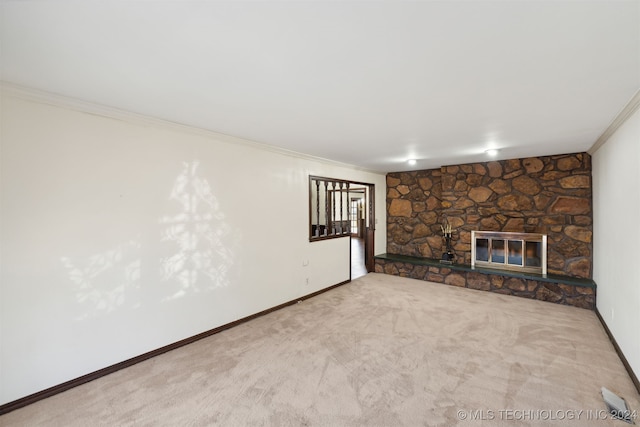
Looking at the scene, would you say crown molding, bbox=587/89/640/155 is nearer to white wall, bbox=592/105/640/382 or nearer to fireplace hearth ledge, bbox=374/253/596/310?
white wall, bbox=592/105/640/382

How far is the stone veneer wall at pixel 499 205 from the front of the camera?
4281mm

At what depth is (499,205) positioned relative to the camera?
195 inches

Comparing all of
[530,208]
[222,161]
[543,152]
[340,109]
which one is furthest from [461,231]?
[222,161]

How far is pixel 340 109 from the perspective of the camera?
2354mm

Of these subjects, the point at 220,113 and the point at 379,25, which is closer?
Answer: the point at 379,25

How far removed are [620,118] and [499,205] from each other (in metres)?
2.59

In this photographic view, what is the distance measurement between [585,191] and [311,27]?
502 centimetres

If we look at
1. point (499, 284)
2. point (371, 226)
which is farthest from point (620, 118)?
point (371, 226)

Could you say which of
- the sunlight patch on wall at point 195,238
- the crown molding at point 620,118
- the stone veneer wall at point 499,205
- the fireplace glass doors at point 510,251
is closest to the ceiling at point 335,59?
the crown molding at point 620,118

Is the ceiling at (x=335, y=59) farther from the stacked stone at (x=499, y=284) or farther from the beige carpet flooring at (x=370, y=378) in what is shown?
the stacked stone at (x=499, y=284)

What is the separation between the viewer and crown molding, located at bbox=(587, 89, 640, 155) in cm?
214

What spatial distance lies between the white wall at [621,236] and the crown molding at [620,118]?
0.15 feet

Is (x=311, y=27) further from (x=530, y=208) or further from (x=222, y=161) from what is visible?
(x=530, y=208)

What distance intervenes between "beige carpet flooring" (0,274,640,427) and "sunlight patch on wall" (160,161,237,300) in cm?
66
